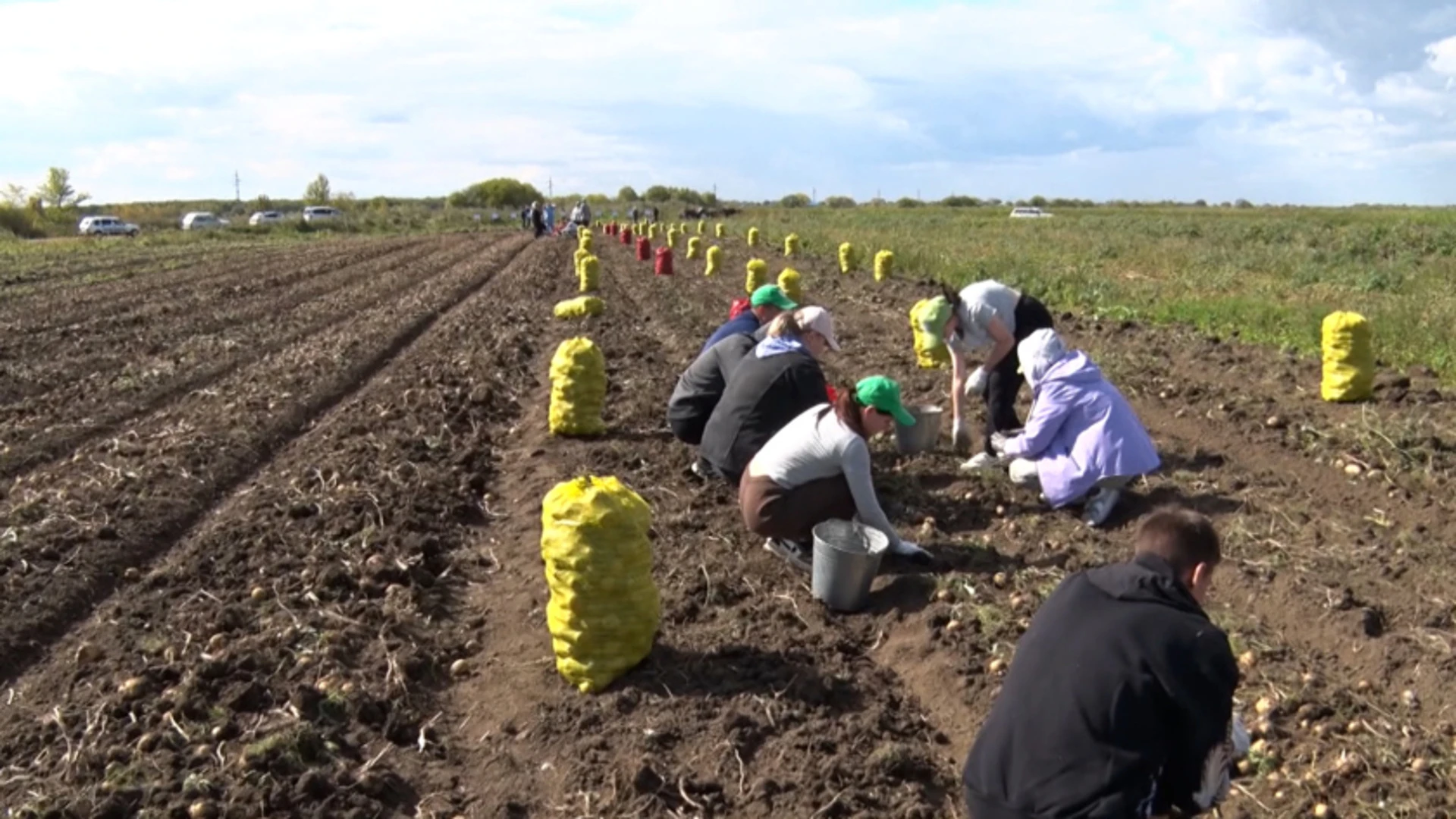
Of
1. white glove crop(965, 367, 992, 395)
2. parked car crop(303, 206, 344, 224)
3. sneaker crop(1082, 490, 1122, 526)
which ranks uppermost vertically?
parked car crop(303, 206, 344, 224)

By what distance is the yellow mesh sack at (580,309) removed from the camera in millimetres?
15406

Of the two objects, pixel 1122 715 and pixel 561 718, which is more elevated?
pixel 1122 715

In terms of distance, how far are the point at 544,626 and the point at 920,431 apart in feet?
10.8

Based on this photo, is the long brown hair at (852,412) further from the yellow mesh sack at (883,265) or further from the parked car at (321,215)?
the parked car at (321,215)

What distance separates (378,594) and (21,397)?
6606 millimetres

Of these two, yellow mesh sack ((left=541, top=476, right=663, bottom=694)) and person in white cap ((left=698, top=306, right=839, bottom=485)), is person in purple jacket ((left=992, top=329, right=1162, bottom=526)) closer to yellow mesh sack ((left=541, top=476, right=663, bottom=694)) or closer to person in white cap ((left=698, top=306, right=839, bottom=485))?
person in white cap ((left=698, top=306, right=839, bottom=485))

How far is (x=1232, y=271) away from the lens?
20.0 m

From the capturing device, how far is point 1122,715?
2785 millimetres

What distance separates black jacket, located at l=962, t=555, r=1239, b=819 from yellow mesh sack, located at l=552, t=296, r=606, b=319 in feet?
42.2

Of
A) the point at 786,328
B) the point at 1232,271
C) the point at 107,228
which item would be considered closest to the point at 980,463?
the point at 786,328

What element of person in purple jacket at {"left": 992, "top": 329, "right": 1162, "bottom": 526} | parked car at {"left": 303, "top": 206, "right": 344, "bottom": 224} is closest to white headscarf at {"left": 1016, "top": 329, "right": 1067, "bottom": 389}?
person in purple jacket at {"left": 992, "top": 329, "right": 1162, "bottom": 526}

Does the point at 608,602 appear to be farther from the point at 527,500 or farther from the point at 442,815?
the point at 527,500

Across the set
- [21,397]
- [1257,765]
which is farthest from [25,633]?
[21,397]

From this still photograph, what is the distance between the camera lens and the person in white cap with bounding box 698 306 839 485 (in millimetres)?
6418
